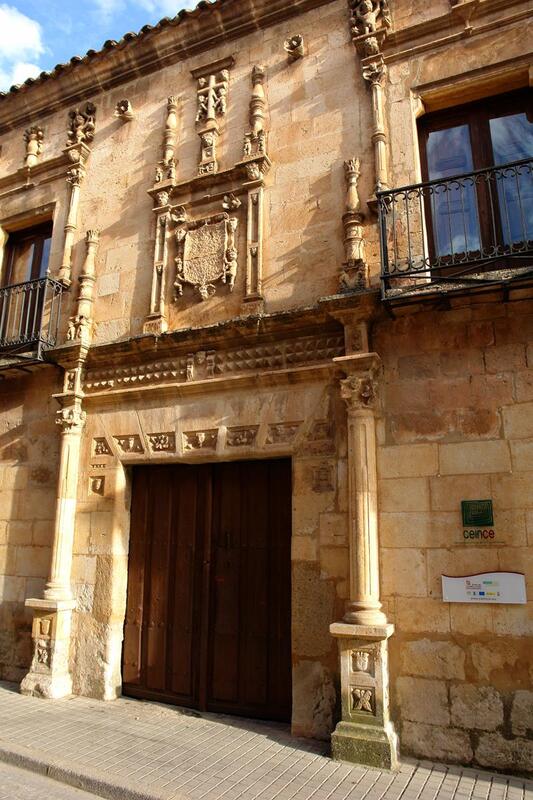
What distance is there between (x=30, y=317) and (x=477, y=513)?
5.54 m

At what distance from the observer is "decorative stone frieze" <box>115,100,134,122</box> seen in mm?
6766

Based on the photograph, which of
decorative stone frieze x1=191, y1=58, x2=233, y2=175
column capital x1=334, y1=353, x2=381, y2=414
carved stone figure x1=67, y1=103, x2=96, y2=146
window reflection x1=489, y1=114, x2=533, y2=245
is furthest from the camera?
carved stone figure x1=67, y1=103, x2=96, y2=146

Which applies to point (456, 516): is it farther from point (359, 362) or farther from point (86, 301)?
point (86, 301)

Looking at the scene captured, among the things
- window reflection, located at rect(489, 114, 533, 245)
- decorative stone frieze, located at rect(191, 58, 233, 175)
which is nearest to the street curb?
window reflection, located at rect(489, 114, 533, 245)

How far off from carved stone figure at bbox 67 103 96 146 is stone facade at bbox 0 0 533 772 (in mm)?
99

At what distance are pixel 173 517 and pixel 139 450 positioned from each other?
751mm

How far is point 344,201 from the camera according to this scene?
519 centimetres

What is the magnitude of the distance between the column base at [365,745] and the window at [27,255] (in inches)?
239

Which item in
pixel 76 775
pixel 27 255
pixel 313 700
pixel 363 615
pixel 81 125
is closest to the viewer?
pixel 76 775

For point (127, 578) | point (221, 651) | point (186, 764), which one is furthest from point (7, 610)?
point (186, 764)

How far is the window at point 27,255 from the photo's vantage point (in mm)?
7199

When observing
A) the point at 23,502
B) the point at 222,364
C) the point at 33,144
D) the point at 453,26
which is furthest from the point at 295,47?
the point at 23,502

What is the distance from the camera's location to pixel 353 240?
495 cm

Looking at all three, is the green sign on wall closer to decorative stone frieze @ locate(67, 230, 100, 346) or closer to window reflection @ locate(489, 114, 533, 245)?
window reflection @ locate(489, 114, 533, 245)
